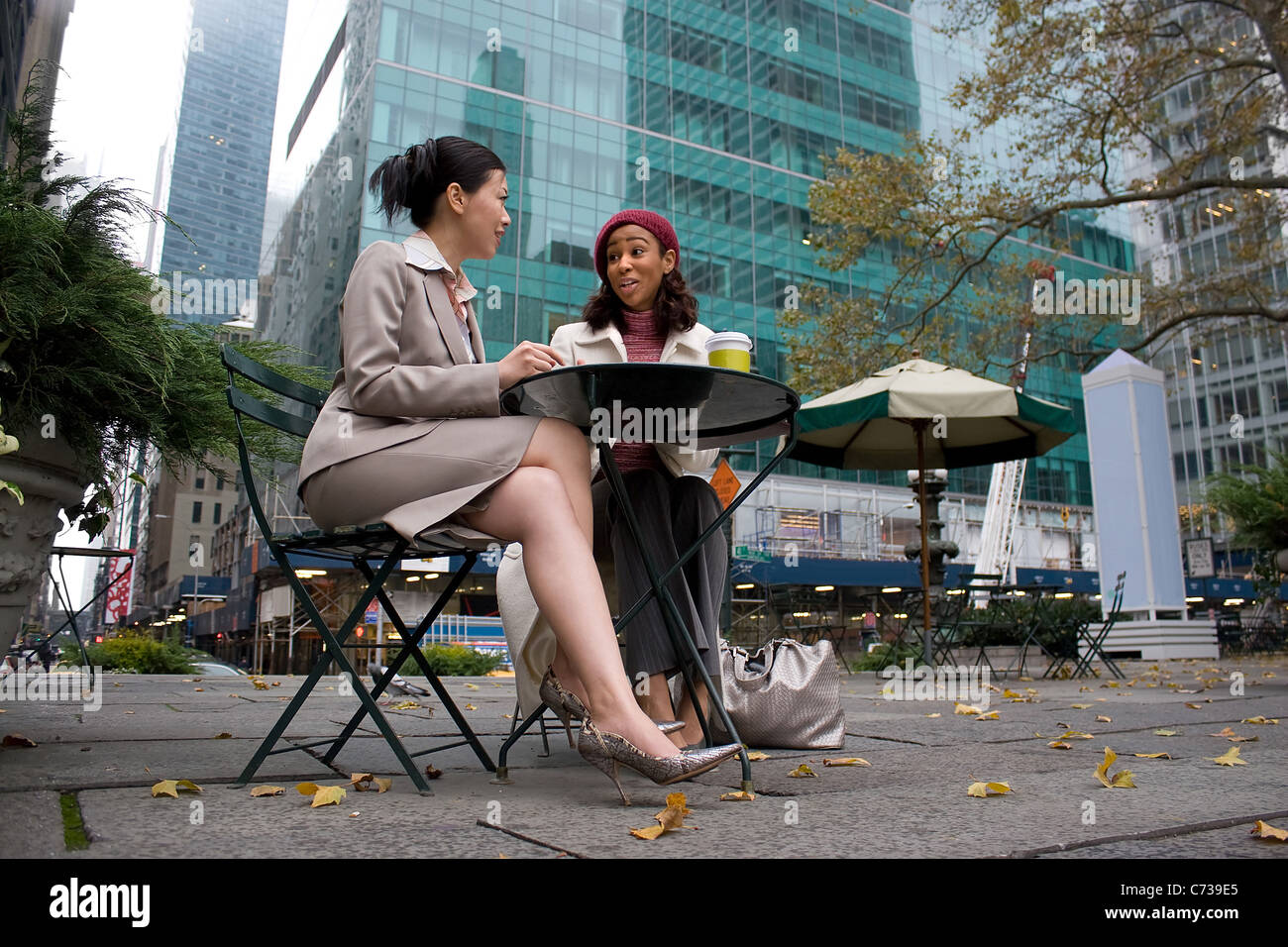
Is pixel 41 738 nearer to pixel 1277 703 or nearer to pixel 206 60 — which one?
pixel 1277 703

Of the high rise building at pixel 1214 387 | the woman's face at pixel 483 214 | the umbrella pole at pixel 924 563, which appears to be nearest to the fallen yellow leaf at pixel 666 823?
the woman's face at pixel 483 214

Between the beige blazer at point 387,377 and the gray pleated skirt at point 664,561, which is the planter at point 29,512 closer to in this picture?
the beige blazer at point 387,377

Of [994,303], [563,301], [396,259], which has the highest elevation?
[563,301]

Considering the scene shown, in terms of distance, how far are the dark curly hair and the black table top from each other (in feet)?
1.67

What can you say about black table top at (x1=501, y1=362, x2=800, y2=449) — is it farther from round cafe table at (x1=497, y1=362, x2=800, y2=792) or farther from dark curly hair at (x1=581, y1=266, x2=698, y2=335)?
dark curly hair at (x1=581, y1=266, x2=698, y2=335)

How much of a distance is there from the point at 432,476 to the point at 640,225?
129cm

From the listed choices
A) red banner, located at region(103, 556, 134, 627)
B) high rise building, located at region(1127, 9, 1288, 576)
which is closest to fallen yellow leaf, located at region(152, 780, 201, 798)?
red banner, located at region(103, 556, 134, 627)

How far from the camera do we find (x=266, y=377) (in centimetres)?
215

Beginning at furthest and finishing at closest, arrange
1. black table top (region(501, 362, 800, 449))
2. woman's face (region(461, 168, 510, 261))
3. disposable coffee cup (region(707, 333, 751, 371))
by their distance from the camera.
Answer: woman's face (region(461, 168, 510, 261))
disposable coffee cup (region(707, 333, 751, 371))
black table top (region(501, 362, 800, 449))

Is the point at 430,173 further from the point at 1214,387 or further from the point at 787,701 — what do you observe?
the point at 1214,387

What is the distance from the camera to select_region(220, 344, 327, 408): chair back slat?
2.06 metres
